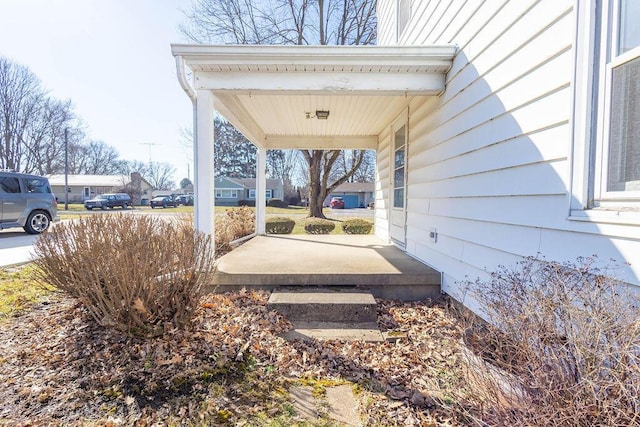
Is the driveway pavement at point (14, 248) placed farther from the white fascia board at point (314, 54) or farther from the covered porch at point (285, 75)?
the white fascia board at point (314, 54)

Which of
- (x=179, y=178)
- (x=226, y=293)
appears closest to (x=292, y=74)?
(x=226, y=293)

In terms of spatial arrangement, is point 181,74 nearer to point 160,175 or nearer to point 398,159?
point 398,159

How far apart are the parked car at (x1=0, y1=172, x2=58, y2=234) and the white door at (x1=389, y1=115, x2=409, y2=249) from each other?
31.5 ft

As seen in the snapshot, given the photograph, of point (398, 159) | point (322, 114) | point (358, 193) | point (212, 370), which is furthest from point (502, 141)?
point (358, 193)

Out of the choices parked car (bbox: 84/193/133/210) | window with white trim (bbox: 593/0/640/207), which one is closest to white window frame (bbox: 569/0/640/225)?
window with white trim (bbox: 593/0/640/207)

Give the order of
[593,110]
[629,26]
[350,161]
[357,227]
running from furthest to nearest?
[350,161]
[357,227]
[593,110]
[629,26]

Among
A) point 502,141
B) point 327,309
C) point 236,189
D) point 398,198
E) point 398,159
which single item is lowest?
point 327,309

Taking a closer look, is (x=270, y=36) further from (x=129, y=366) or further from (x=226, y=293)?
(x=129, y=366)

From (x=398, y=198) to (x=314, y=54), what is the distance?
3177 mm

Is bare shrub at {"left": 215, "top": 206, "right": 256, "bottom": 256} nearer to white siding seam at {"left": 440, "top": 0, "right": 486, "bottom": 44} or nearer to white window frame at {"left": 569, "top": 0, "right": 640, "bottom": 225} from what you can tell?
white siding seam at {"left": 440, "top": 0, "right": 486, "bottom": 44}

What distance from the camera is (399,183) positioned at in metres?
5.76

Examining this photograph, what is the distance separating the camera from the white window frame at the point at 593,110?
5.57ft

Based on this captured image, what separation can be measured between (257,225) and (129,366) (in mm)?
5606

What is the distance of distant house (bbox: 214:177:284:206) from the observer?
124ft
